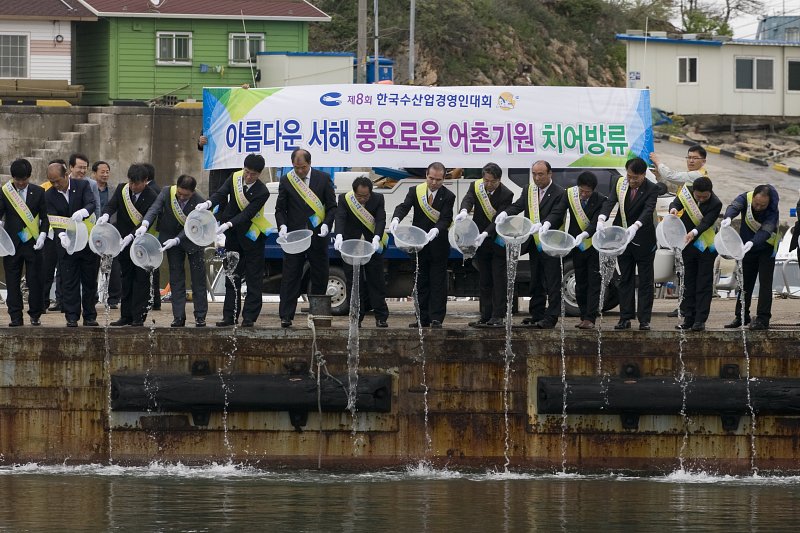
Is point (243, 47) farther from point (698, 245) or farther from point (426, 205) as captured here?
point (698, 245)

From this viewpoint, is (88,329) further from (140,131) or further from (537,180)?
(140,131)

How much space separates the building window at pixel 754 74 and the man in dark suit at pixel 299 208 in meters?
29.7

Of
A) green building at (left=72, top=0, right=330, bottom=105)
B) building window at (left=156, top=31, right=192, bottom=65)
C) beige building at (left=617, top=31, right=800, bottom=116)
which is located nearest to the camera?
green building at (left=72, top=0, right=330, bottom=105)

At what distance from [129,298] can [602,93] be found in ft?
21.3

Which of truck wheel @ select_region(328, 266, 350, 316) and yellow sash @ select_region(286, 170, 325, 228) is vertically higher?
yellow sash @ select_region(286, 170, 325, 228)

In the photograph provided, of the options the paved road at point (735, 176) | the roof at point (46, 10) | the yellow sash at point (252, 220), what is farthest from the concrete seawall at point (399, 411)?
the roof at point (46, 10)

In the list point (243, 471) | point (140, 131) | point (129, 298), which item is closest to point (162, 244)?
point (129, 298)

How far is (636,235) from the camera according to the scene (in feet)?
50.4

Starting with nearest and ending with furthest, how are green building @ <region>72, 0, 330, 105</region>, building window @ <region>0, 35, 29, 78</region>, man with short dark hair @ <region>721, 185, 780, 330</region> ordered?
1. man with short dark hair @ <region>721, 185, 780, 330</region>
2. building window @ <region>0, 35, 29, 78</region>
3. green building @ <region>72, 0, 330, 105</region>

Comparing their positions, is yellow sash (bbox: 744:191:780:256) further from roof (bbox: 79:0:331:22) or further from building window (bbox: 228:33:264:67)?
building window (bbox: 228:33:264:67)

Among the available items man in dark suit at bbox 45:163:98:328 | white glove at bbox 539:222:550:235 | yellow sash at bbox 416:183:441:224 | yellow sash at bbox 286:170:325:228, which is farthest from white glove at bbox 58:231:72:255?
white glove at bbox 539:222:550:235

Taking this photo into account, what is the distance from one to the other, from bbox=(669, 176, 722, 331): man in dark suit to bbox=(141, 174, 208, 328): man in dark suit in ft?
16.8

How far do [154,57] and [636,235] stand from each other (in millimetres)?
27144

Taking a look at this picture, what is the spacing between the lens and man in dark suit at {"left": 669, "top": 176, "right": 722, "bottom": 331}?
15219 millimetres
